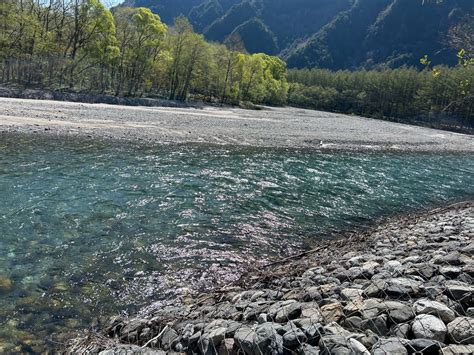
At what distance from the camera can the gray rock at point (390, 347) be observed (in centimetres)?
409

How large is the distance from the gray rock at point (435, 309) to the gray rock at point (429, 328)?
215 millimetres

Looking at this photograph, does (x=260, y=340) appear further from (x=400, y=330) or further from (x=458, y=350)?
(x=458, y=350)

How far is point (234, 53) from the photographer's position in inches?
3497

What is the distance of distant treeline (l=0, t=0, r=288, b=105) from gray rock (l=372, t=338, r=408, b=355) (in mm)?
61526

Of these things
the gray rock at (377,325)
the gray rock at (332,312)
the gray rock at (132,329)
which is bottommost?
the gray rock at (132,329)

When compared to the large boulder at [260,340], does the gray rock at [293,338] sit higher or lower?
higher

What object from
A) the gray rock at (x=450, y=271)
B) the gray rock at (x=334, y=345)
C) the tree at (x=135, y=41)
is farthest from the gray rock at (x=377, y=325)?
the tree at (x=135, y=41)

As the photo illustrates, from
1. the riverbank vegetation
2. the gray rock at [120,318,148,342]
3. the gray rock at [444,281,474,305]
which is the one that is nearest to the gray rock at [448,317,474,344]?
the gray rock at [444,281,474,305]

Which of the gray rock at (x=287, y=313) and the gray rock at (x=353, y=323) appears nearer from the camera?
the gray rock at (x=353, y=323)

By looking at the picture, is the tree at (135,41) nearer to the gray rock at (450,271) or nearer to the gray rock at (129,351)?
the gray rock at (129,351)

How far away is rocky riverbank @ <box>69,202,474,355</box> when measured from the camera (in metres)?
4.46

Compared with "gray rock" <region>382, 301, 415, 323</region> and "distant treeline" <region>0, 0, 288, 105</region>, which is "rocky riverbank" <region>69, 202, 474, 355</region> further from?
"distant treeline" <region>0, 0, 288, 105</region>

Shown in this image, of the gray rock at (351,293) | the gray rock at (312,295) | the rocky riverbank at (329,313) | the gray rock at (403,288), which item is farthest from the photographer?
the gray rock at (312,295)

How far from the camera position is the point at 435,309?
16.1 feet
